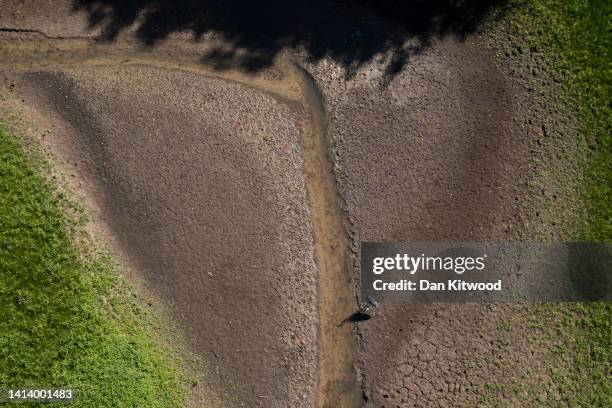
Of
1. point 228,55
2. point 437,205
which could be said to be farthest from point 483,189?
point 228,55

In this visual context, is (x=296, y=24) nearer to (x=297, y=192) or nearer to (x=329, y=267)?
(x=297, y=192)

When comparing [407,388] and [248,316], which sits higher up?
[248,316]

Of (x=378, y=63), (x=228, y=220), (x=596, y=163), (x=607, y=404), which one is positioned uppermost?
(x=378, y=63)

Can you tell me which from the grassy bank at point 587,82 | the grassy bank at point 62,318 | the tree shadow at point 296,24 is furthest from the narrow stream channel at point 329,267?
the grassy bank at point 587,82

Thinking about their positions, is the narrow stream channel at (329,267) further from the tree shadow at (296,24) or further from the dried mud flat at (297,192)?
the tree shadow at (296,24)

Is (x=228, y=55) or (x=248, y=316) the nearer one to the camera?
(x=248, y=316)

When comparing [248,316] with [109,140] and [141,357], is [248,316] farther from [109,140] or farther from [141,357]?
[109,140]

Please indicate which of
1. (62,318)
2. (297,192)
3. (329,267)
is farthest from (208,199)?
(62,318)

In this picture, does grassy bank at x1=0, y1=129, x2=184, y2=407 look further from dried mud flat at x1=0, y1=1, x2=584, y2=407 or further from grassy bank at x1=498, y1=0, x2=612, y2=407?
grassy bank at x1=498, y1=0, x2=612, y2=407
